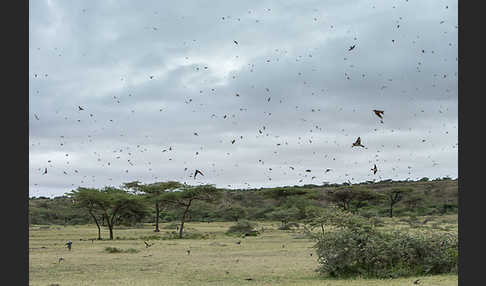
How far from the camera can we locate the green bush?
18.5 meters

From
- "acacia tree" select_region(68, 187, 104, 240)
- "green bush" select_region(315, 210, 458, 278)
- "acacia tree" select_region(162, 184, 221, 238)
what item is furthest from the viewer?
"acacia tree" select_region(162, 184, 221, 238)

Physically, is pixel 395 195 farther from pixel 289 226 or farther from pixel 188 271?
pixel 188 271

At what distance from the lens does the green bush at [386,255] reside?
1850 cm

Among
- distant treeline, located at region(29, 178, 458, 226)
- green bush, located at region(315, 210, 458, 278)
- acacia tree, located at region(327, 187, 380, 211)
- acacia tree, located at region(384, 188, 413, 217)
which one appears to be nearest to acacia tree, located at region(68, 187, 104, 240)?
distant treeline, located at region(29, 178, 458, 226)

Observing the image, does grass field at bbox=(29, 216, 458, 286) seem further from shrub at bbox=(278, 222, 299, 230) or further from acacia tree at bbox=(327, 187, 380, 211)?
acacia tree at bbox=(327, 187, 380, 211)

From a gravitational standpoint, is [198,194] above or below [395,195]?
above

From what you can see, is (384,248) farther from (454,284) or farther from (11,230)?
(11,230)

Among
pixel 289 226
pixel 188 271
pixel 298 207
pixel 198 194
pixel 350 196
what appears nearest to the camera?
pixel 188 271

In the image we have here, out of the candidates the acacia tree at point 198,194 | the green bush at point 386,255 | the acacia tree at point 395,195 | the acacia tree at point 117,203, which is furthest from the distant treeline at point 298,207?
the green bush at point 386,255

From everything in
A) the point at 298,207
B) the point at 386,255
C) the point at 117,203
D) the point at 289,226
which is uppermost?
the point at 386,255

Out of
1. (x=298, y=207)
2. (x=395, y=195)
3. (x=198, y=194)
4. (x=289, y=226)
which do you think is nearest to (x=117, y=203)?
(x=198, y=194)

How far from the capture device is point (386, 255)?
1848 centimetres

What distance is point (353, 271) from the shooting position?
62.0 ft

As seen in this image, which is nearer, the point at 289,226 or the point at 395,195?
the point at 289,226
